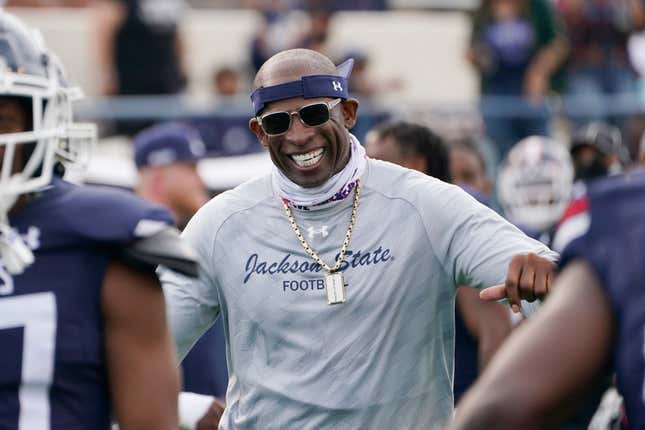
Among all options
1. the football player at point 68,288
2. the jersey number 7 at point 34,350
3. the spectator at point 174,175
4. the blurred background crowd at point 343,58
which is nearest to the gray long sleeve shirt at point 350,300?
the football player at point 68,288

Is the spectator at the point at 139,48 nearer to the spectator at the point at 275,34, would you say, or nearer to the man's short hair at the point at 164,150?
the spectator at the point at 275,34

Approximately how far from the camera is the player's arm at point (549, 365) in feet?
8.48

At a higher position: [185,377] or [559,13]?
[559,13]

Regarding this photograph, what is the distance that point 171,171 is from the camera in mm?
8242

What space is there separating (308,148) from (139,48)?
27.5 feet

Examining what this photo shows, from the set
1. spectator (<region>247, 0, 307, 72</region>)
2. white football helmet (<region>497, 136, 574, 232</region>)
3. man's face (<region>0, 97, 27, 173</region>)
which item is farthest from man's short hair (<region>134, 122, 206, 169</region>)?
spectator (<region>247, 0, 307, 72</region>)

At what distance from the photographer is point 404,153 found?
247 inches

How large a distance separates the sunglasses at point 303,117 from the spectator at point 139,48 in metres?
7.96

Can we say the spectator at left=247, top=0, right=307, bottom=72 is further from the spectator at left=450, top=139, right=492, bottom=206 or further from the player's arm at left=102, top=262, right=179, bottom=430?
the player's arm at left=102, top=262, right=179, bottom=430

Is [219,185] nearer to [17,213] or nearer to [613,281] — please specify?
[17,213]

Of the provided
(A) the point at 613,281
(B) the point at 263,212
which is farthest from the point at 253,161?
(A) the point at 613,281

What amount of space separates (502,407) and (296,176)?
2.26 meters

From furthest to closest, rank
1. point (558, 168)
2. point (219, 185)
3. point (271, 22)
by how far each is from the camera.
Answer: point (271, 22)
point (219, 185)
point (558, 168)

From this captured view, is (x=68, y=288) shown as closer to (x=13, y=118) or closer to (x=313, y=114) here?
(x=13, y=118)
